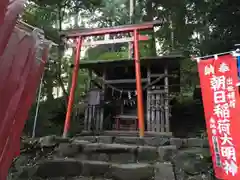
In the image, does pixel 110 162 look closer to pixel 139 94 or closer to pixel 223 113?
pixel 139 94

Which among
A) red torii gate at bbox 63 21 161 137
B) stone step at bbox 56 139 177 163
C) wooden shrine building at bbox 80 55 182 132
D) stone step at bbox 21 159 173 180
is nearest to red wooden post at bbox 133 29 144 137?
red torii gate at bbox 63 21 161 137

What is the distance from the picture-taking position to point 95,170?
4.87 metres

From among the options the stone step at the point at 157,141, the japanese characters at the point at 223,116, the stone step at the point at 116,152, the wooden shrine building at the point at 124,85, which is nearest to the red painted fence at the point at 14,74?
the japanese characters at the point at 223,116

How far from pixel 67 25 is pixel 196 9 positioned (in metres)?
9.67

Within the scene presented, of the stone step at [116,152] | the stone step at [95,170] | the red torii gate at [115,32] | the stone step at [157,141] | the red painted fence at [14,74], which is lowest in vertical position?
the stone step at [95,170]

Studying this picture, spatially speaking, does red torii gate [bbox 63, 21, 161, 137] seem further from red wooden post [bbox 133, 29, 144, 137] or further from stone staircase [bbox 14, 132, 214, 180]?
stone staircase [bbox 14, 132, 214, 180]

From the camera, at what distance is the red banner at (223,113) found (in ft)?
13.2

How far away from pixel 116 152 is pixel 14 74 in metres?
3.92

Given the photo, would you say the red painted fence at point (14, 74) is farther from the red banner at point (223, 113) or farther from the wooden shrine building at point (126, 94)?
the wooden shrine building at point (126, 94)

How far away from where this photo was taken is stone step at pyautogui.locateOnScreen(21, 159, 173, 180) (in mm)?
4616

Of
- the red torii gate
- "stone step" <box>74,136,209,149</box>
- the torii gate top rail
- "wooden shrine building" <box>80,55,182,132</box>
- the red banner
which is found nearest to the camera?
the red banner

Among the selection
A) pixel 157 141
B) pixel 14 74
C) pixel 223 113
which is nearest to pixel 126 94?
pixel 157 141

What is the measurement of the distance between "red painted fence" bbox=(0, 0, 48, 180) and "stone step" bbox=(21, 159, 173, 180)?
9.26ft

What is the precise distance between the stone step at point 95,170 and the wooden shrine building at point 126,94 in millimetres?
3264
